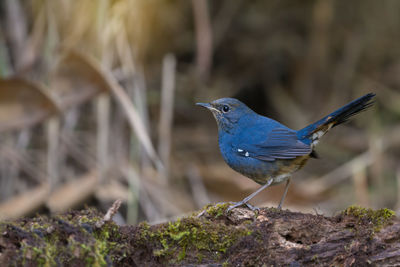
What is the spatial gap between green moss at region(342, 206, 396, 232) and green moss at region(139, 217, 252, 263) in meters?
0.64

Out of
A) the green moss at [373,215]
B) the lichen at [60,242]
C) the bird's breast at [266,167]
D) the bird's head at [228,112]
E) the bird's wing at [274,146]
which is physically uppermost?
the bird's head at [228,112]

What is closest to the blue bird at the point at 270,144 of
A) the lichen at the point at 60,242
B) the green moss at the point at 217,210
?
the green moss at the point at 217,210

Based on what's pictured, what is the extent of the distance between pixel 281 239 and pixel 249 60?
17.8 ft

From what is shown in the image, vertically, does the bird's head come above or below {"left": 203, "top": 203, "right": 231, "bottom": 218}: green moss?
above

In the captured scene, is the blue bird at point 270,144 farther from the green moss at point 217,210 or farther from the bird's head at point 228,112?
the green moss at point 217,210

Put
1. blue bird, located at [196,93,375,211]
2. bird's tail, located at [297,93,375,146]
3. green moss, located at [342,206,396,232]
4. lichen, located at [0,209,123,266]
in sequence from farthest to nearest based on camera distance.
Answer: blue bird, located at [196,93,375,211] → bird's tail, located at [297,93,375,146] → green moss, located at [342,206,396,232] → lichen, located at [0,209,123,266]

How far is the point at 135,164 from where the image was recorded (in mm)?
5852

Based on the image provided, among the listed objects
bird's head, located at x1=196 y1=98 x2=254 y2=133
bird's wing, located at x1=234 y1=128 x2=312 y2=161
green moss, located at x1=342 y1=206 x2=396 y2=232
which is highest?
bird's head, located at x1=196 y1=98 x2=254 y2=133

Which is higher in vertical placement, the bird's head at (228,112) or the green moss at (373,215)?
the bird's head at (228,112)

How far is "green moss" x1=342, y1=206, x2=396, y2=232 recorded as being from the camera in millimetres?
2719

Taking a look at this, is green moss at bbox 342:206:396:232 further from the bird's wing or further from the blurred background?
the blurred background

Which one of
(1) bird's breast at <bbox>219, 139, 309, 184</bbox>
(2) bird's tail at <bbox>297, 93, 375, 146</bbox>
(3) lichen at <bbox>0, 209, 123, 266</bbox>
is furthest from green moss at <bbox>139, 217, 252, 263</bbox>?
(2) bird's tail at <bbox>297, 93, 375, 146</bbox>

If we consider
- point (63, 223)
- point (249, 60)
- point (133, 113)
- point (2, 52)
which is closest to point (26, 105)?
point (133, 113)

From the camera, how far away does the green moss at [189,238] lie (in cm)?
260
